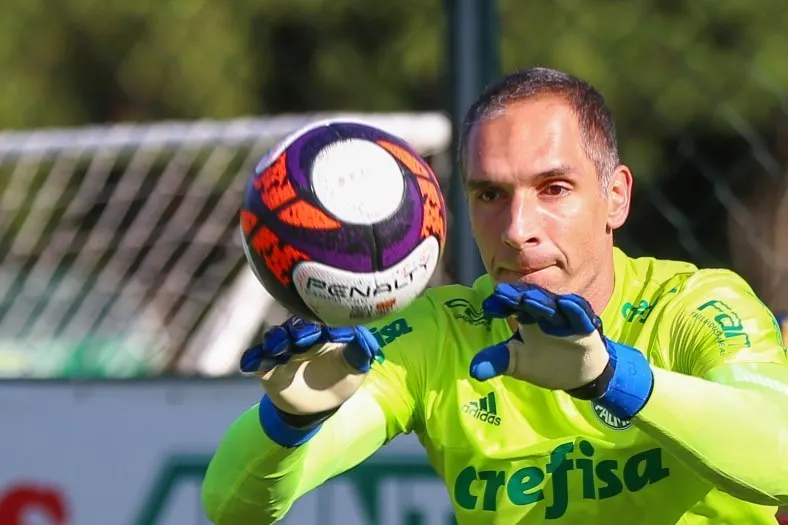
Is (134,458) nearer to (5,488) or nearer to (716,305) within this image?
(5,488)

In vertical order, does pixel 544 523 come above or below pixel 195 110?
below

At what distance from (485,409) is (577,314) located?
73cm

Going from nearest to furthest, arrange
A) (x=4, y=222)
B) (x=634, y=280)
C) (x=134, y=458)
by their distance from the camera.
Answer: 1. (x=634, y=280)
2. (x=134, y=458)
3. (x=4, y=222)

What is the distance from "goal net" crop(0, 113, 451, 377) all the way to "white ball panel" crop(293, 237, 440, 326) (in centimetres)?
395

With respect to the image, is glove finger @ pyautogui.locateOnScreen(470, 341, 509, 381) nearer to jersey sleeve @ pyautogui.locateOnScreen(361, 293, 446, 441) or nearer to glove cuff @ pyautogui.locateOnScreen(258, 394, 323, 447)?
glove cuff @ pyautogui.locateOnScreen(258, 394, 323, 447)

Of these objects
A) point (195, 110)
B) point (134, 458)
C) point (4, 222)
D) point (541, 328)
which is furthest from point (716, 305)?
point (195, 110)

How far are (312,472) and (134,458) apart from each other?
1.63 metres

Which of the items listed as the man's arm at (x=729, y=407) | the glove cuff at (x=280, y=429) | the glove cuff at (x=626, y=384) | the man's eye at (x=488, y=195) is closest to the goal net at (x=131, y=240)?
the man's eye at (x=488, y=195)

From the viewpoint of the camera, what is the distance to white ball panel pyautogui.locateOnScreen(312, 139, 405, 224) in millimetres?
2346

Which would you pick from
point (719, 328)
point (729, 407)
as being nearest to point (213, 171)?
point (719, 328)

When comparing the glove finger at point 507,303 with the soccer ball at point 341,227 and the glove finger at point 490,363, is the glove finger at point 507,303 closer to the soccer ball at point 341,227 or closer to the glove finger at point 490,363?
the glove finger at point 490,363

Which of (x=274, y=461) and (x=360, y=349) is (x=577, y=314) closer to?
(x=360, y=349)

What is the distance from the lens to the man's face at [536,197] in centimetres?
264

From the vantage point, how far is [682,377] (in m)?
2.39
